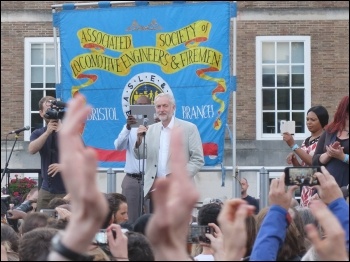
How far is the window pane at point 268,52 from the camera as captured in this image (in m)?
20.5

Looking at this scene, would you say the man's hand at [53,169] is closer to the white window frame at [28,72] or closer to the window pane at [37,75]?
the white window frame at [28,72]

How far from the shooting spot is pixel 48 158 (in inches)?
402

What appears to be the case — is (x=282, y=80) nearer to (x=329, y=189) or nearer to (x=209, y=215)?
(x=209, y=215)

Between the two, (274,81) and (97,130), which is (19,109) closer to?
(274,81)

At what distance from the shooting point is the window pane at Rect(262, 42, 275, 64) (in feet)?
67.2

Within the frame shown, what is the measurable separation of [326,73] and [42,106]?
1083 centimetres

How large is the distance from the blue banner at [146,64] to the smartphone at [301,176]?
25.3 feet

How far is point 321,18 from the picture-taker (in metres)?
20.4

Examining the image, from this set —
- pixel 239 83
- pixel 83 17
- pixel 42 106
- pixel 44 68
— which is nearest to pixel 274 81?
pixel 239 83

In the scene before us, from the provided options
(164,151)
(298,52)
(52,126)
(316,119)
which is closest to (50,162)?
(52,126)

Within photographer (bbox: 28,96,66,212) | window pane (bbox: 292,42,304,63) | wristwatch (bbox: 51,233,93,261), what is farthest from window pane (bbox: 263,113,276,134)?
wristwatch (bbox: 51,233,93,261)

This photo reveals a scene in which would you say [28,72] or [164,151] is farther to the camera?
[28,72]

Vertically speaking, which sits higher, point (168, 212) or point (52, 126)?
point (52, 126)

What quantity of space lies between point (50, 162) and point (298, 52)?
36.8ft
